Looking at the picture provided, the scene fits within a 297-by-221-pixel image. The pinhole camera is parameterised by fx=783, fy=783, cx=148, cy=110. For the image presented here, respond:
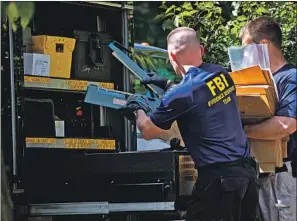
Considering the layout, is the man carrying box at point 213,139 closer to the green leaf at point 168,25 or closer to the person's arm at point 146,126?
the person's arm at point 146,126

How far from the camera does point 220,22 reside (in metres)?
6.80

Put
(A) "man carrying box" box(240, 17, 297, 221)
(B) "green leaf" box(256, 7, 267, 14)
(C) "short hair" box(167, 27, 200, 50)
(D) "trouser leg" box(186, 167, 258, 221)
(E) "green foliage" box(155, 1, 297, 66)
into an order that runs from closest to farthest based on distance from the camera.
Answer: (D) "trouser leg" box(186, 167, 258, 221) < (C) "short hair" box(167, 27, 200, 50) < (A) "man carrying box" box(240, 17, 297, 221) < (E) "green foliage" box(155, 1, 297, 66) < (B) "green leaf" box(256, 7, 267, 14)

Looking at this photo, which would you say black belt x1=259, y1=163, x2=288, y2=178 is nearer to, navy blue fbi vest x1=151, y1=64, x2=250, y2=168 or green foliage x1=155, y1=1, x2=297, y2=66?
navy blue fbi vest x1=151, y1=64, x2=250, y2=168

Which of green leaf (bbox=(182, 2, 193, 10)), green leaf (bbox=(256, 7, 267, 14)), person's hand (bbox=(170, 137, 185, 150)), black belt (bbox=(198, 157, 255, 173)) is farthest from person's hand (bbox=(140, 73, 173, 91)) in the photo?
green leaf (bbox=(256, 7, 267, 14))

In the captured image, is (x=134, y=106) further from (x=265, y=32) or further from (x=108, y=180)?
(x=265, y=32)

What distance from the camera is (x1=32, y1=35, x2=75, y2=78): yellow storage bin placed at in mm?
5281

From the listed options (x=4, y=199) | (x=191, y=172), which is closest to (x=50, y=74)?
(x=191, y=172)

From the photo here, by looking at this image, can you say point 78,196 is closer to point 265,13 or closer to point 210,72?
point 210,72

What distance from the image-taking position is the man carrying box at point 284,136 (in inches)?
193

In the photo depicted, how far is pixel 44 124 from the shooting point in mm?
5223

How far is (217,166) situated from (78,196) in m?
1.00

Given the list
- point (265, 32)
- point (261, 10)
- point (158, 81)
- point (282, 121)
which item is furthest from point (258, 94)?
point (261, 10)

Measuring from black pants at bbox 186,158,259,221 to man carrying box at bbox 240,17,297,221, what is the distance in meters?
0.51

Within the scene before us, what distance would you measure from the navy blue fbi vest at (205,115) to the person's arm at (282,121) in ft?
1.32
